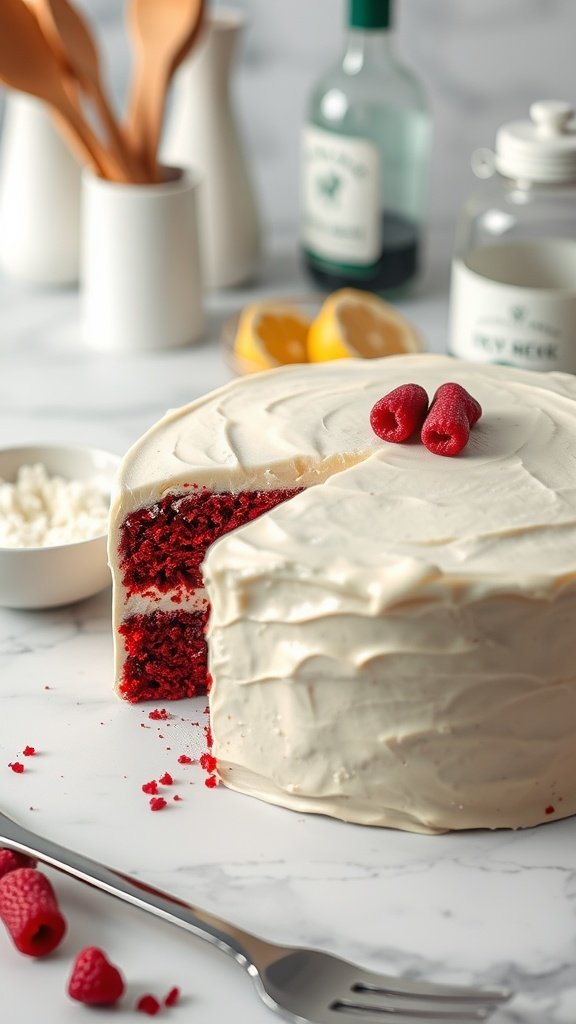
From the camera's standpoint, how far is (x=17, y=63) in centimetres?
306

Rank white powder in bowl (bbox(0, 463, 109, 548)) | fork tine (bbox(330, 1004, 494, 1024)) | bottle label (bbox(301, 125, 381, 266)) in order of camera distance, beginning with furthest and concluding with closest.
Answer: bottle label (bbox(301, 125, 381, 266))
white powder in bowl (bbox(0, 463, 109, 548))
fork tine (bbox(330, 1004, 494, 1024))

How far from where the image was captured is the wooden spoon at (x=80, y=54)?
305 cm

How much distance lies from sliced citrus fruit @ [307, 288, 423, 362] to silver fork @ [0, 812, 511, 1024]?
1.44 metres

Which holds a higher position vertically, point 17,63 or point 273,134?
point 17,63

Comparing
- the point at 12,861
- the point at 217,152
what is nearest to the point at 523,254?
the point at 217,152

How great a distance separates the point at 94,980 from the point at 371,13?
2.34 m

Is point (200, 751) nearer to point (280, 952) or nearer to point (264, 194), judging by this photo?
point (280, 952)

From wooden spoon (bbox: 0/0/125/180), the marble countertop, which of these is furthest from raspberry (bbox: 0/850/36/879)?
wooden spoon (bbox: 0/0/125/180)

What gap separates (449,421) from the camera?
213cm

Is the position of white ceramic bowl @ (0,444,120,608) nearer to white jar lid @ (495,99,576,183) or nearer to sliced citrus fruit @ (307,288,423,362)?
sliced citrus fruit @ (307,288,423,362)

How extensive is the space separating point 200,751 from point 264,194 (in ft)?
7.74

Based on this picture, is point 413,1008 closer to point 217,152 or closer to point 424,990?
point 424,990

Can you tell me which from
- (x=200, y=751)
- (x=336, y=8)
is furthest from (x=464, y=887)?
(x=336, y=8)

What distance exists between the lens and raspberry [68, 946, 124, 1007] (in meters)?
1.67
